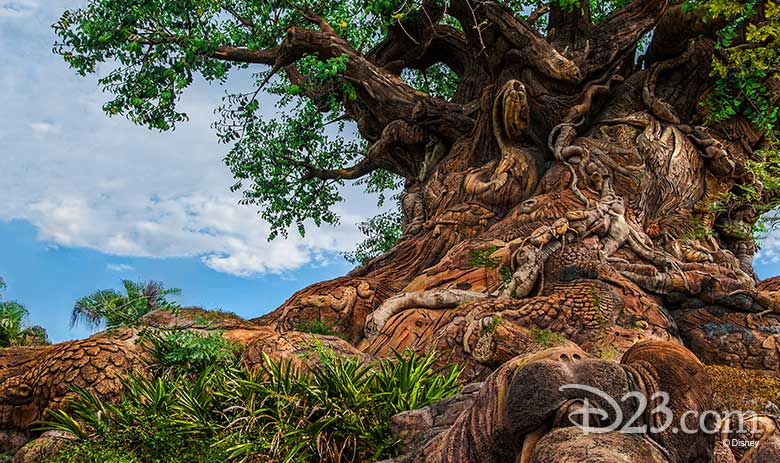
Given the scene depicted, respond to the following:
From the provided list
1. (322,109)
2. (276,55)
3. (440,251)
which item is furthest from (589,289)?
(322,109)

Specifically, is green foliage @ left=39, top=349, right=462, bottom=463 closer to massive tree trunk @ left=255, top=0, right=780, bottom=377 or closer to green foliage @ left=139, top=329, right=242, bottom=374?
green foliage @ left=139, top=329, right=242, bottom=374

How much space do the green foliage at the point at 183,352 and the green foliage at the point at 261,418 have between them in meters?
0.62

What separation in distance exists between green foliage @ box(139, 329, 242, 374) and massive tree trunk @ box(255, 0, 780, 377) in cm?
164

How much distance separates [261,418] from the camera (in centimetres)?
348

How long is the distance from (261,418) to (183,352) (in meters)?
1.44

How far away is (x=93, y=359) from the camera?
444cm

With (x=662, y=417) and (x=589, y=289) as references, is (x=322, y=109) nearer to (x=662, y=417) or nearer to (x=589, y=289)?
(x=589, y=289)

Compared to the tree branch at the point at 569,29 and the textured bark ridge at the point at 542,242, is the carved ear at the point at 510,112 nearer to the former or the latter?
the textured bark ridge at the point at 542,242

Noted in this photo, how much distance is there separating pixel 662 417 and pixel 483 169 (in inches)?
264

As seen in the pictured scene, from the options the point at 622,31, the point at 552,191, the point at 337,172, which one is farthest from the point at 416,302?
the point at 337,172

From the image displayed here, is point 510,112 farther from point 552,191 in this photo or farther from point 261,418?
point 261,418

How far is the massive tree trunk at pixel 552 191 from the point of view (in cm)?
562

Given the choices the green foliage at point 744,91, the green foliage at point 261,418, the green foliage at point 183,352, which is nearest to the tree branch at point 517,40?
the green foliage at point 744,91

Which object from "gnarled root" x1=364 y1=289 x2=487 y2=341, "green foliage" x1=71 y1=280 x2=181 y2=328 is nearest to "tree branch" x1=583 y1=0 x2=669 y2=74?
"gnarled root" x1=364 y1=289 x2=487 y2=341
